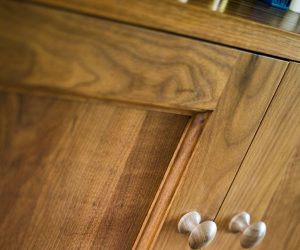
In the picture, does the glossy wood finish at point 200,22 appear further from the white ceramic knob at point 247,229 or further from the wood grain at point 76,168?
the white ceramic knob at point 247,229

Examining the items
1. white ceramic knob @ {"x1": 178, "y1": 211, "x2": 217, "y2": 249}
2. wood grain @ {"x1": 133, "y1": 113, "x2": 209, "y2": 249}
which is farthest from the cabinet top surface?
white ceramic knob @ {"x1": 178, "y1": 211, "x2": 217, "y2": 249}

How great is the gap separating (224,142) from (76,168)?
17 cm

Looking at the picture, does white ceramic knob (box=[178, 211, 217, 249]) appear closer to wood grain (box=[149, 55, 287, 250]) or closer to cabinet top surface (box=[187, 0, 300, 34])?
wood grain (box=[149, 55, 287, 250])

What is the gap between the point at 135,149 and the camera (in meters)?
0.45

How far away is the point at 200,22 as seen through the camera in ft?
1.27

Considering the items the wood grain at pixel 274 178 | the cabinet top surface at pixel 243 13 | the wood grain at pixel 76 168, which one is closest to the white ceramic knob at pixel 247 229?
the wood grain at pixel 274 178

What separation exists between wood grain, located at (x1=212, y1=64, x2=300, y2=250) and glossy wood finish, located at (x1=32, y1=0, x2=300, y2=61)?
0.05m

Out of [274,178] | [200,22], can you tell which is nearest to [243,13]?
[200,22]

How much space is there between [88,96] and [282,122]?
246 mm

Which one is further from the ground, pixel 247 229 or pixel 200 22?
pixel 200 22

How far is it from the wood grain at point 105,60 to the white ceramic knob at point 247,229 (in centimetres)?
19

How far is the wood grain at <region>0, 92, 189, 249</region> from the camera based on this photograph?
0.38 meters

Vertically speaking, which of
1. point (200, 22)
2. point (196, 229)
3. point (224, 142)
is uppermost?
point (200, 22)

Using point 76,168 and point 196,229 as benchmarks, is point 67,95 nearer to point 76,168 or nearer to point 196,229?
point 76,168
